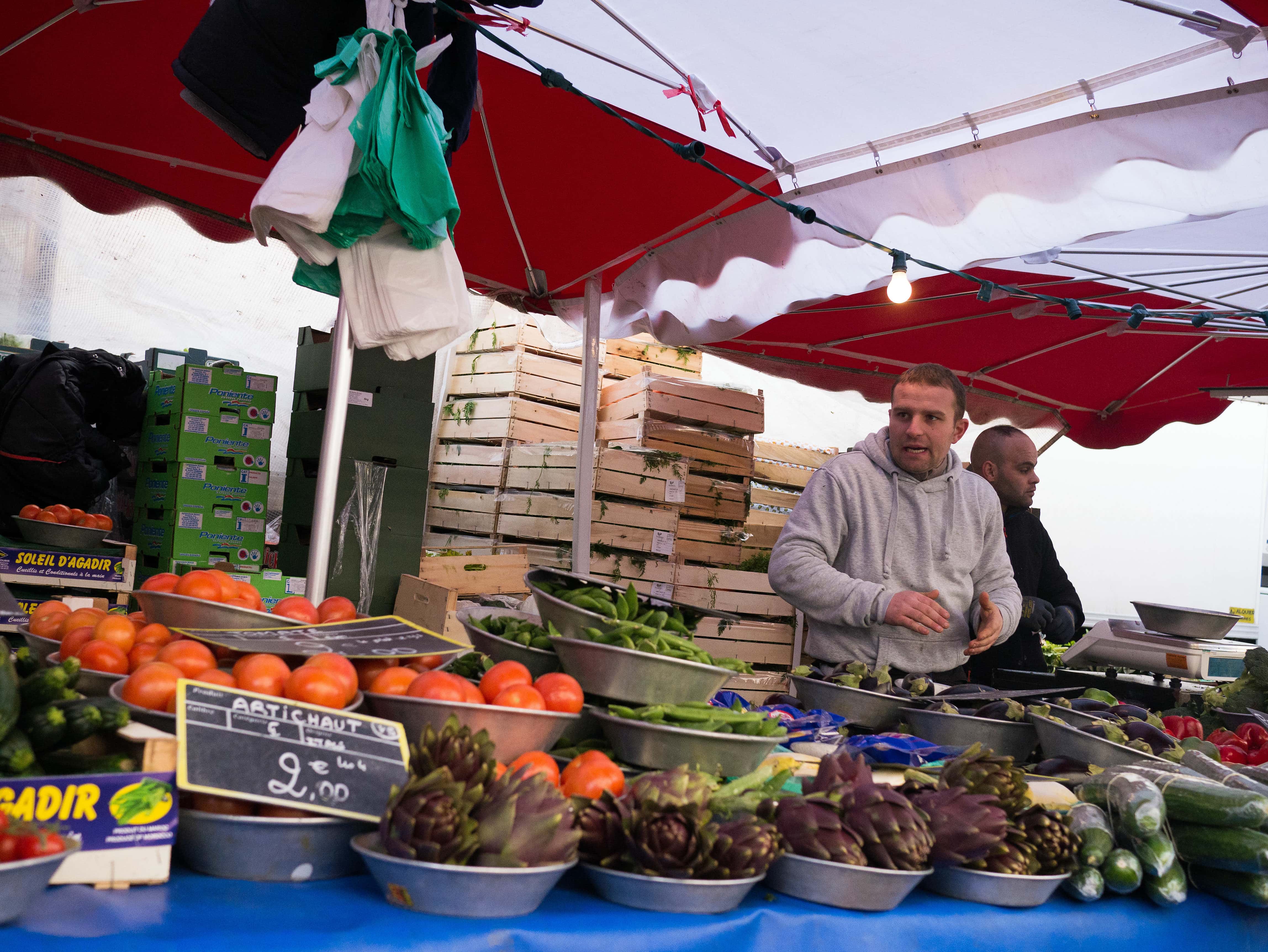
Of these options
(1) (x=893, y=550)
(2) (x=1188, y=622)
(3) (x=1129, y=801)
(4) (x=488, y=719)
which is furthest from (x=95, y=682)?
(2) (x=1188, y=622)

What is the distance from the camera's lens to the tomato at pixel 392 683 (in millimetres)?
1474

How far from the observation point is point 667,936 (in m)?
1.25

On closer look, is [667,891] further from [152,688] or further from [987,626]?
[987,626]

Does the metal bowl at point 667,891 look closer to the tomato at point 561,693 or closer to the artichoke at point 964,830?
the tomato at point 561,693

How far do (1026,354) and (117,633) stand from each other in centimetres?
679

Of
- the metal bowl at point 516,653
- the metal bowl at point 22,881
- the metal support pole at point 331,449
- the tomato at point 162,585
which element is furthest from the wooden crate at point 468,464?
the metal bowl at point 22,881

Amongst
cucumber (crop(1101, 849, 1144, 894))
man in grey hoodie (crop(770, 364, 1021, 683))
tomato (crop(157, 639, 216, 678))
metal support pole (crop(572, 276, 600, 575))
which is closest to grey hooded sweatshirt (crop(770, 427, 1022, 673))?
man in grey hoodie (crop(770, 364, 1021, 683))

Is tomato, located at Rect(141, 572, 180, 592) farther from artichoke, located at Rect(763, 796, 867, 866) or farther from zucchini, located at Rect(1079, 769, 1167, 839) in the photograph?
zucchini, located at Rect(1079, 769, 1167, 839)

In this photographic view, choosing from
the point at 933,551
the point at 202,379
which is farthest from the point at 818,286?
the point at 202,379

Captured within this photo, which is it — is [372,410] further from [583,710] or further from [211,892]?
[211,892]

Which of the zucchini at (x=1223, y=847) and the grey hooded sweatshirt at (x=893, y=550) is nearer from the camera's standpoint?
the zucchini at (x=1223, y=847)

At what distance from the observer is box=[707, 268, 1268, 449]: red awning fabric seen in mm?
5992

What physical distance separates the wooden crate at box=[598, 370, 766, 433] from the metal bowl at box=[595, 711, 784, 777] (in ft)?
16.6

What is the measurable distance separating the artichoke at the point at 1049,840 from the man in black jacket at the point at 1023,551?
3.42 meters
